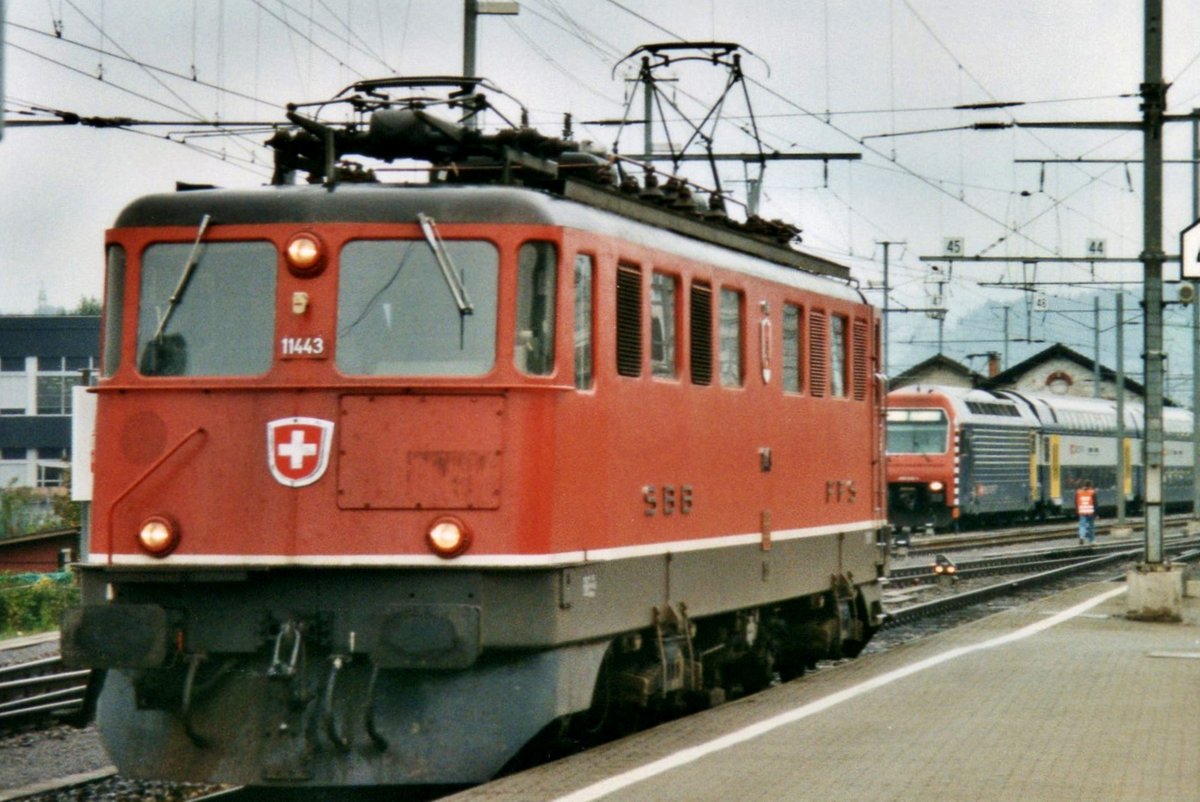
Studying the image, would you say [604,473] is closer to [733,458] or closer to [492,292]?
[492,292]

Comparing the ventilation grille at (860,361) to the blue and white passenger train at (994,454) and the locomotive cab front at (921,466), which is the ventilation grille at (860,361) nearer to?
the blue and white passenger train at (994,454)

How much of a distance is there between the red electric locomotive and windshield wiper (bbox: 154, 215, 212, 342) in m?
0.02

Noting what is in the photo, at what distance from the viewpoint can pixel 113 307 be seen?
A: 1041cm

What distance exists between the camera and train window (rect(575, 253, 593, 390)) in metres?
10.3

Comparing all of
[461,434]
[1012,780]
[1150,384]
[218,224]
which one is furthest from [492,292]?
[1150,384]

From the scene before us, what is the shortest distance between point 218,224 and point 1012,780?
471 cm

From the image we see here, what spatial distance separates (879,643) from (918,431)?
88.2ft

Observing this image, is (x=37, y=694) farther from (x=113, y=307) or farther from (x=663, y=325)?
(x=663, y=325)

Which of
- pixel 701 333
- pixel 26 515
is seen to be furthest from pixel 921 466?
pixel 701 333

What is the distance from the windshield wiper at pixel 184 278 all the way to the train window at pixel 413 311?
29.3 inches

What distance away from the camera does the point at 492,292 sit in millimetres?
9977

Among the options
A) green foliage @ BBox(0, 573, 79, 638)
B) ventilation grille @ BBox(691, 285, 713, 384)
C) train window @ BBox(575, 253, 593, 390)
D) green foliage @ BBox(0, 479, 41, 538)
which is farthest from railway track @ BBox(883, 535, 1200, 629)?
green foliage @ BBox(0, 479, 41, 538)

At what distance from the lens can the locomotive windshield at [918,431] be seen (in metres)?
46.1

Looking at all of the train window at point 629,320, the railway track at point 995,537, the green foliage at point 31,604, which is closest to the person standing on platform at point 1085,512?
the railway track at point 995,537
